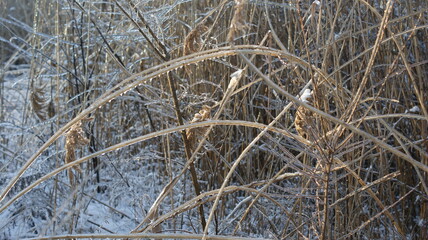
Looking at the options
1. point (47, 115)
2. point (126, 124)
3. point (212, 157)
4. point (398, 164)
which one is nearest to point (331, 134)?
point (398, 164)

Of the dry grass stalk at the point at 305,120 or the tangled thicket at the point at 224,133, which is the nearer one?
the dry grass stalk at the point at 305,120

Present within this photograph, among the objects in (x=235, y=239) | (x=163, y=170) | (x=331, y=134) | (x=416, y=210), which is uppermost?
(x=331, y=134)

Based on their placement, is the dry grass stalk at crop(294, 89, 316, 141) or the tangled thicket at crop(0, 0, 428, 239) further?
the tangled thicket at crop(0, 0, 428, 239)

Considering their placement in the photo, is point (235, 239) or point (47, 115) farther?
point (47, 115)

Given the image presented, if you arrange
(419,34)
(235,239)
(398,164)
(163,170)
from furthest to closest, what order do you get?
(163,170)
(419,34)
(398,164)
(235,239)

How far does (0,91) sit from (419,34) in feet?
5.16

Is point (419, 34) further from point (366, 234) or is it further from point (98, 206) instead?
point (98, 206)

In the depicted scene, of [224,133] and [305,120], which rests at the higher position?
[305,120]

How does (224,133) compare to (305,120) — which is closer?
(305,120)

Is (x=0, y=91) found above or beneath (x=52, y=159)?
above

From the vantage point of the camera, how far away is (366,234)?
5.04 feet

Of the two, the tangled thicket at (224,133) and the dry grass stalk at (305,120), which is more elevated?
the dry grass stalk at (305,120)

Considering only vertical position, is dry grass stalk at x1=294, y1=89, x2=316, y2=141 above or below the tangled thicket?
above

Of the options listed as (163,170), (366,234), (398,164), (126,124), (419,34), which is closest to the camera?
(366,234)
